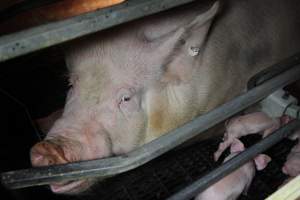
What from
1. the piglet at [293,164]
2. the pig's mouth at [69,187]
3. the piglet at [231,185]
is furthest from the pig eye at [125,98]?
the piglet at [293,164]

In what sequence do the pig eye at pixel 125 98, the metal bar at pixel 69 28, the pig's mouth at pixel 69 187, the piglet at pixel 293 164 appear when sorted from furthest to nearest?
the piglet at pixel 293 164
the pig eye at pixel 125 98
the pig's mouth at pixel 69 187
the metal bar at pixel 69 28

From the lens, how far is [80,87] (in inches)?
79.2

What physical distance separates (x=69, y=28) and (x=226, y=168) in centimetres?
110

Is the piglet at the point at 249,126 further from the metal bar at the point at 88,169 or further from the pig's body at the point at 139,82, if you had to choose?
the metal bar at the point at 88,169

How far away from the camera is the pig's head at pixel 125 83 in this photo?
1914 mm

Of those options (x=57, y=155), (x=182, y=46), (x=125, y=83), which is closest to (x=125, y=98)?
(x=125, y=83)

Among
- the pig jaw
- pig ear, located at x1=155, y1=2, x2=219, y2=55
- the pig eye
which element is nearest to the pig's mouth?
the pig jaw

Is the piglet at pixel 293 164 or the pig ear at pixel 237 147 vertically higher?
the pig ear at pixel 237 147

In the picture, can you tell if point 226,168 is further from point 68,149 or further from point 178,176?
point 178,176

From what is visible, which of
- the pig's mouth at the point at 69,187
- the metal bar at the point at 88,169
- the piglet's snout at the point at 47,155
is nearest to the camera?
the metal bar at the point at 88,169

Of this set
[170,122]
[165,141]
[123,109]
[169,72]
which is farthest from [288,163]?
[165,141]

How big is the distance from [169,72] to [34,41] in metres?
1.27

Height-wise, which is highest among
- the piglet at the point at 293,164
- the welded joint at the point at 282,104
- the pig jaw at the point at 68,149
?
the pig jaw at the point at 68,149

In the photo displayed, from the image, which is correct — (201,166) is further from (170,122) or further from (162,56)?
(162,56)
